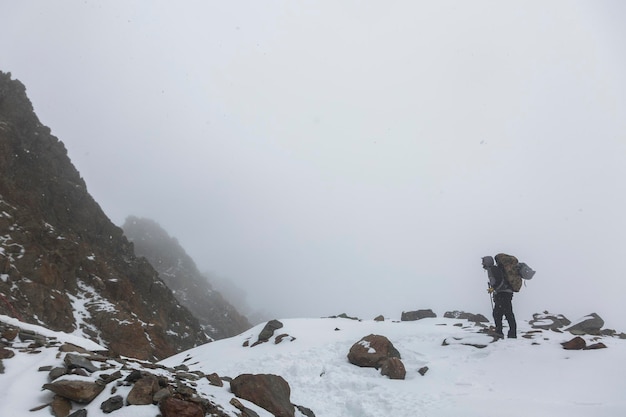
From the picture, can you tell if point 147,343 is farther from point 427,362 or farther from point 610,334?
point 610,334

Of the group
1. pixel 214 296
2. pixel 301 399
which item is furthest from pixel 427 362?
pixel 214 296

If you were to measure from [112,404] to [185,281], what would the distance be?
89.2 m

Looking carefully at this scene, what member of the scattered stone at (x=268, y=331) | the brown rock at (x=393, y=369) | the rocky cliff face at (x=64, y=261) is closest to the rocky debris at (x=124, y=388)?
the brown rock at (x=393, y=369)

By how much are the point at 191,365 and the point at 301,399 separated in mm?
7086

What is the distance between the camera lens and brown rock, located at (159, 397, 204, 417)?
6086 millimetres

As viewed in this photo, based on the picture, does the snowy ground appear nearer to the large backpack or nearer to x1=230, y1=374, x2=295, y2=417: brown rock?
x1=230, y1=374, x2=295, y2=417: brown rock

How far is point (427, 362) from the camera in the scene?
1334 centimetres

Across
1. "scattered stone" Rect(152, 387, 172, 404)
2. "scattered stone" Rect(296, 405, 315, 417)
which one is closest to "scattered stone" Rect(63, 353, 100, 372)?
"scattered stone" Rect(152, 387, 172, 404)

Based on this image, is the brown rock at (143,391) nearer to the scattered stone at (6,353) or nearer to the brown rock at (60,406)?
the brown rock at (60,406)

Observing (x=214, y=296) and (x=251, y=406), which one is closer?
(x=251, y=406)

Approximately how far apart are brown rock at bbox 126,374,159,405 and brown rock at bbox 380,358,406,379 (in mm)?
8337

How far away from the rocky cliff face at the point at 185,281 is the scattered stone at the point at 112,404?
2732 inches

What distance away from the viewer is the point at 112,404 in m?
6.04

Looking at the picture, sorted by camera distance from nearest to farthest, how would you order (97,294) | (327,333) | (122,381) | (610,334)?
(122,381) < (610,334) < (327,333) < (97,294)
